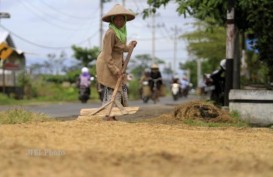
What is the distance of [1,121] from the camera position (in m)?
8.76

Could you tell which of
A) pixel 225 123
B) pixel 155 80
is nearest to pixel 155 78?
pixel 155 80

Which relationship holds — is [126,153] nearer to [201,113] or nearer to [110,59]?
[110,59]

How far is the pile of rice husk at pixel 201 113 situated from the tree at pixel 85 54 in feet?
139

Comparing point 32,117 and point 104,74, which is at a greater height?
point 104,74

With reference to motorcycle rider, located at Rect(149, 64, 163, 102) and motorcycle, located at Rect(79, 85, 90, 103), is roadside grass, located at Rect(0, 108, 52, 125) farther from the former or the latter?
motorcycle, located at Rect(79, 85, 90, 103)

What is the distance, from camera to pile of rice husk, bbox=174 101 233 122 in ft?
35.9

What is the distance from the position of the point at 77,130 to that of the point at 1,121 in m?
1.96

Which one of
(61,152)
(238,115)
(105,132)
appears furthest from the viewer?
(238,115)

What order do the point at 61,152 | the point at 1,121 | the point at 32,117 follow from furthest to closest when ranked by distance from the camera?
the point at 32,117 → the point at 1,121 → the point at 61,152

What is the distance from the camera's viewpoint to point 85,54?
53844 millimetres

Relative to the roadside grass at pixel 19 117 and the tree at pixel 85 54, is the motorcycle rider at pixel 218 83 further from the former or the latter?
the tree at pixel 85 54

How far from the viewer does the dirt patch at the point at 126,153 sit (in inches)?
190

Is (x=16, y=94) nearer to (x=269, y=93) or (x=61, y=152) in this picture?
(x=269, y=93)

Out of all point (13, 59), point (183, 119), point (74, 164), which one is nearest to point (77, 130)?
point (74, 164)
